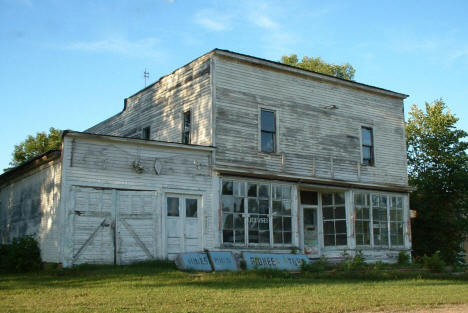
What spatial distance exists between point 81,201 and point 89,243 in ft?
4.07

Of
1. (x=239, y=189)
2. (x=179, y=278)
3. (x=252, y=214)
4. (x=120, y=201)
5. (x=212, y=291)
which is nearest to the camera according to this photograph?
(x=212, y=291)

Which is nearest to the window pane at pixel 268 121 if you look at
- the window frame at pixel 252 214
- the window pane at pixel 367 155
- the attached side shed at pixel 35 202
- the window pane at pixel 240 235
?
the window frame at pixel 252 214

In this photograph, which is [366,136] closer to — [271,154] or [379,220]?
[379,220]

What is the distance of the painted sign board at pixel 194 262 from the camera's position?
15.9 metres

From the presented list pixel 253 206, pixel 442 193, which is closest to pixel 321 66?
pixel 442 193

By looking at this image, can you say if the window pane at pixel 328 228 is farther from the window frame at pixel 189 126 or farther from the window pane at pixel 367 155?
the window frame at pixel 189 126

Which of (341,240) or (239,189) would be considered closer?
(239,189)

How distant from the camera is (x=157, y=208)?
17.4 m

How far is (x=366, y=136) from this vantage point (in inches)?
941

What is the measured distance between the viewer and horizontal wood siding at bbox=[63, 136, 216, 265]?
53.0ft

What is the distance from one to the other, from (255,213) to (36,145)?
2618cm

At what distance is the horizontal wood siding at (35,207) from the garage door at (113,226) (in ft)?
2.69

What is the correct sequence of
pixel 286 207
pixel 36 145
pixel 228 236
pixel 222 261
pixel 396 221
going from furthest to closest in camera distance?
1. pixel 36 145
2. pixel 396 221
3. pixel 286 207
4. pixel 228 236
5. pixel 222 261

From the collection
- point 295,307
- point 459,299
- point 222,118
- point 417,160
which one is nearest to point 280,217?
point 222,118
